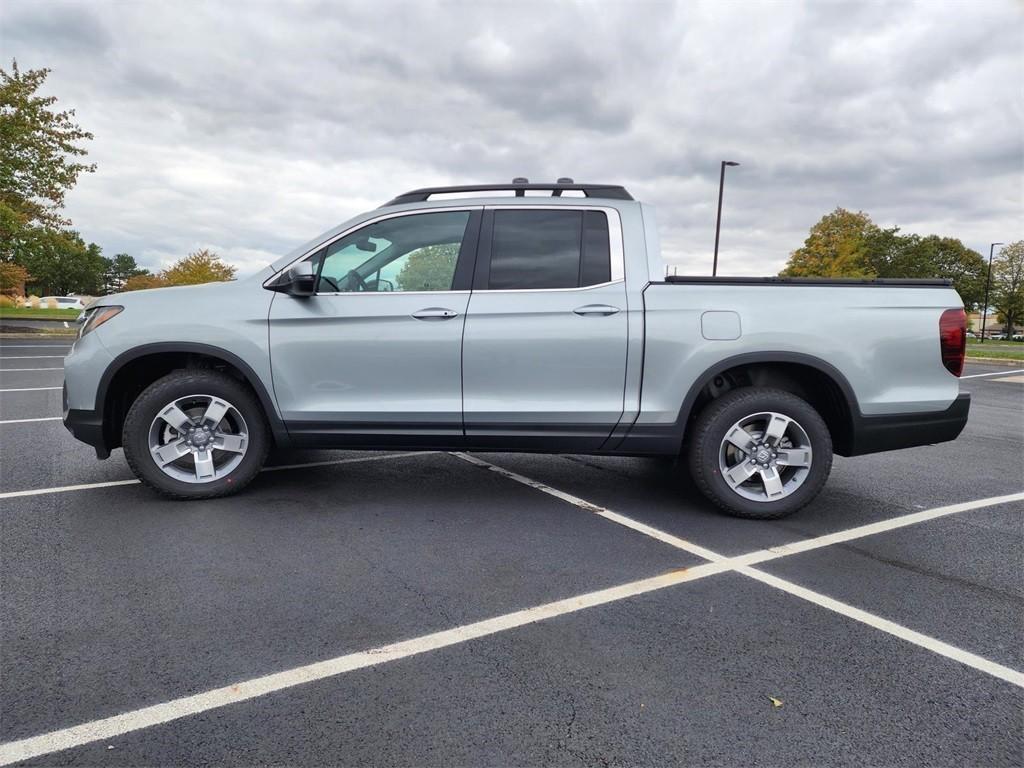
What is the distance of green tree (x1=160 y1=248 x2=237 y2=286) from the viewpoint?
2007 inches

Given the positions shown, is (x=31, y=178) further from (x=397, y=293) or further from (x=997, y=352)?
(x=997, y=352)

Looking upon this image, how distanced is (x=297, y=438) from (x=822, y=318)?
3.31m

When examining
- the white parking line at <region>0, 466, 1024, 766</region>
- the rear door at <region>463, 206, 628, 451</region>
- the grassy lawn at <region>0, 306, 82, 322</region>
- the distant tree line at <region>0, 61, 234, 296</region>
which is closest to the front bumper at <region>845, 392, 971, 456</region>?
the white parking line at <region>0, 466, 1024, 766</region>

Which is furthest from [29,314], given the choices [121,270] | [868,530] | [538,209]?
[121,270]

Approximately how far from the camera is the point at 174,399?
13.9ft

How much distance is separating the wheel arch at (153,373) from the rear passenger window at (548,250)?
1.61 metres

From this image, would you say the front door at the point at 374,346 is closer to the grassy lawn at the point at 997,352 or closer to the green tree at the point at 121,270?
the grassy lawn at the point at 997,352

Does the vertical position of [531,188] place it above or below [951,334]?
above

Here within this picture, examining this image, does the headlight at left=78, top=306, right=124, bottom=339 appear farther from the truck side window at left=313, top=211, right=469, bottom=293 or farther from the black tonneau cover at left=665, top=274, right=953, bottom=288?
the black tonneau cover at left=665, top=274, right=953, bottom=288

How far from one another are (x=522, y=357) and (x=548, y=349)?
0.16m

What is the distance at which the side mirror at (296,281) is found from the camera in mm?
4055

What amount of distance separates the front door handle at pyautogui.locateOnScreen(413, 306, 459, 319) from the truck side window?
18 cm

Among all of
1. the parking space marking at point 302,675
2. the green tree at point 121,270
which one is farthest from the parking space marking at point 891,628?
the green tree at point 121,270

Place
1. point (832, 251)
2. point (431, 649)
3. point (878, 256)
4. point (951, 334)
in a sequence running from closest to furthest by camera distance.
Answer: point (431, 649) < point (951, 334) < point (832, 251) < point (878, 256)
